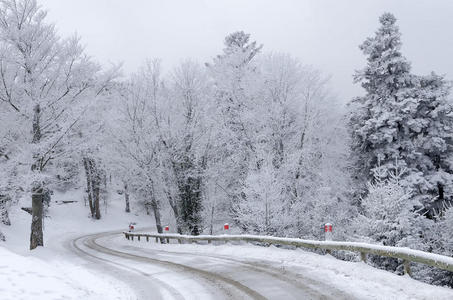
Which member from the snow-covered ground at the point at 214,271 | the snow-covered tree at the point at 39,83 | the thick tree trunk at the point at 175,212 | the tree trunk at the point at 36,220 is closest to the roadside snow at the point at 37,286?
the snow-covered ground at the point at 214,271

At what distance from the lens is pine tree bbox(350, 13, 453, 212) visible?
23672 mm

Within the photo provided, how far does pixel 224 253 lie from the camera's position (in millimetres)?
15352

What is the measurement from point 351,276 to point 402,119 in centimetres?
1780

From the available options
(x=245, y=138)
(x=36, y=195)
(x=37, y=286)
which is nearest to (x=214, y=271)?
(x=37, y=286)

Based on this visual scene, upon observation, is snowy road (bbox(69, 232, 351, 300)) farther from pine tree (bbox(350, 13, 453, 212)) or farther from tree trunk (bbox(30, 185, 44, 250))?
pine tree (bbox(350, 13, 453, 212))

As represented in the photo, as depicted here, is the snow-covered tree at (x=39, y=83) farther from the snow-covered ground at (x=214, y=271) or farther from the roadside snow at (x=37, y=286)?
the roadside snow at (x=37, y=286)

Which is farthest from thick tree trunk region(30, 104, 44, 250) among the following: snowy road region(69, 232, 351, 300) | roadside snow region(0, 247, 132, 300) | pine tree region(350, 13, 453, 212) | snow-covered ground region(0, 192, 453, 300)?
pine tree region(350, 13, 453, 212)

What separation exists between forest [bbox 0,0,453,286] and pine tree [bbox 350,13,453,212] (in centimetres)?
9

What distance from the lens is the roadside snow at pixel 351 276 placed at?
7168 mm

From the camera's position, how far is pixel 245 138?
2562cm

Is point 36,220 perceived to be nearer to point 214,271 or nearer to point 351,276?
point 214,271

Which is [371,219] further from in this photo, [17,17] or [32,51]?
[17,17]

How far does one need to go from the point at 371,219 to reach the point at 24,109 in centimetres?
1608

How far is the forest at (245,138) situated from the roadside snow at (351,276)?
20.4 ft
